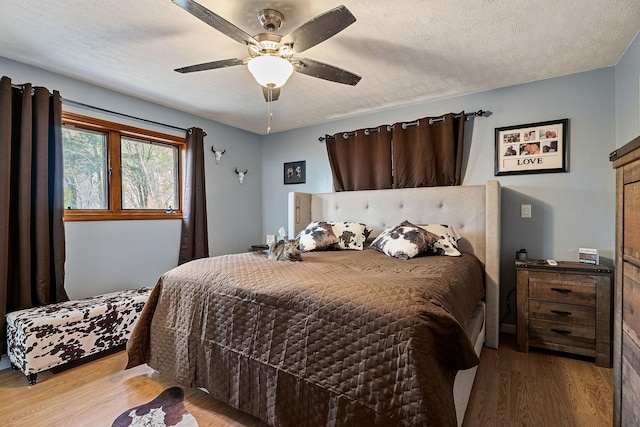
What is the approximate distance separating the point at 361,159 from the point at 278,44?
76.6 inches

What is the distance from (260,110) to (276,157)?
3.30 ft

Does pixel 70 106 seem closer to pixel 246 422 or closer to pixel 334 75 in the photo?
pixel 334 75

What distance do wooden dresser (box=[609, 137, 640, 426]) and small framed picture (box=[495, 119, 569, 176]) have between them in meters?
1.78

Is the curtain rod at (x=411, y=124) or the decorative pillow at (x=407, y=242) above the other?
the curtain rod at (x=411, y=124)

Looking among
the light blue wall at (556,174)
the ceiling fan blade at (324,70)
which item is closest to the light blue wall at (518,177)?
the light blue wall at (556,174)

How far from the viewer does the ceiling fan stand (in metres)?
1.44

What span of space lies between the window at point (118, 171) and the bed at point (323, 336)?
142 cm

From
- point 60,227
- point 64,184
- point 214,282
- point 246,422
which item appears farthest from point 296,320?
point 64,184

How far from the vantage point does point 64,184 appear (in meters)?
2.57

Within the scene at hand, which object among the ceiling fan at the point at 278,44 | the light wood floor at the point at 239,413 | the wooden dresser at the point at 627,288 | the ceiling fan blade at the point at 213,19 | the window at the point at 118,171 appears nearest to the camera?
the wooden dresser at the point at 627,288

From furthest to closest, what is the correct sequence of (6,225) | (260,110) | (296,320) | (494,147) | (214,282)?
(260,110), (494,147), (6,225), (214,282), (296,320)

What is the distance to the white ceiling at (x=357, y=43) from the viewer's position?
166cm

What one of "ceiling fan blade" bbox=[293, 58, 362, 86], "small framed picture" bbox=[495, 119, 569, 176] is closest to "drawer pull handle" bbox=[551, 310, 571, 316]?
Result: "small framed picture" bbox=[495, 119, 569, 176]

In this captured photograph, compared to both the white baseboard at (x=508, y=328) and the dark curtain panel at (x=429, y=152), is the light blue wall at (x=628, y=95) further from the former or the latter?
the white baseboard at (x=508, y=328)
